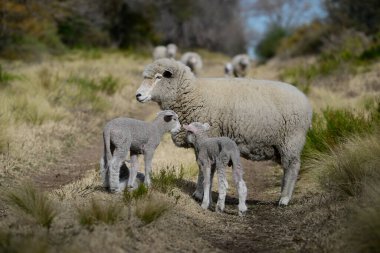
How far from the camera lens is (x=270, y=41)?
164 feet

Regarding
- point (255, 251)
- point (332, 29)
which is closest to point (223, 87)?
point (255, 251)

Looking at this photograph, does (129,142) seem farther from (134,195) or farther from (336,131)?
(336,131)

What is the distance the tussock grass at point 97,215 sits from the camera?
4.80 metres

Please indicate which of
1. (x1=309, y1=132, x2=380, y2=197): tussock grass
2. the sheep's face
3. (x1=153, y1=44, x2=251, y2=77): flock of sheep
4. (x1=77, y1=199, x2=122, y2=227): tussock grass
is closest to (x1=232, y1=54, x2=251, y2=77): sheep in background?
(x1=153, y1=44, x2=251, y2=77): flock of sheep

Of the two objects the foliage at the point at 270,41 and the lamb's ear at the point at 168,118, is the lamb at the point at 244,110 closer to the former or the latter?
the lamb's ear at the point at 168,118

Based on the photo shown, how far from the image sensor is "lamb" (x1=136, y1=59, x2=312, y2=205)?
23.1 feet

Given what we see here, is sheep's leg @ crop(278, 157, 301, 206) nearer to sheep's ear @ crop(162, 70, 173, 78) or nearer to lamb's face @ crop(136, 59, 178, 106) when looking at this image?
lamb's face @ crop(136, 59, 178, 106)

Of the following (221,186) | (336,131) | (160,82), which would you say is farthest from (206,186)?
(336,131)

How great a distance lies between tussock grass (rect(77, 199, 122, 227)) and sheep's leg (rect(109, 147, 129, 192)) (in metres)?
1.27

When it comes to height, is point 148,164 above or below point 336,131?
below

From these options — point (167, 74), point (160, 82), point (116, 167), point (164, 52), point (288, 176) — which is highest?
point (164, 52)

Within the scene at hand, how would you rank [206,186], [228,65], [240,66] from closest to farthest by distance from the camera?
1. [206,186]
2. [228,65]
3. [240,66]

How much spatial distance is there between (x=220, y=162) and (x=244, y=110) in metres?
1.03

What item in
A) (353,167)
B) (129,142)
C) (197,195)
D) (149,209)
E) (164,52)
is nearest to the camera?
(149,209)
